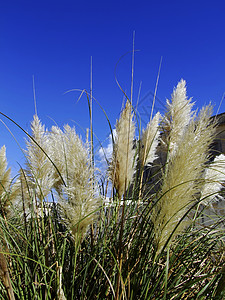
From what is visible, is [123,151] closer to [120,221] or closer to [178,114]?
[120,221]

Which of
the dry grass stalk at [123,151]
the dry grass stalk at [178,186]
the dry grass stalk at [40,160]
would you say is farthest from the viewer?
the dry grass stalk at [40,160]

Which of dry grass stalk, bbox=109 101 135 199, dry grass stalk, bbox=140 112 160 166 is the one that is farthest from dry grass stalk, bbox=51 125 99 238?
dry grass stalk, bbox=140 112 160 166

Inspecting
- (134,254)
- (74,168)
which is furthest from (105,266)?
(74,168)

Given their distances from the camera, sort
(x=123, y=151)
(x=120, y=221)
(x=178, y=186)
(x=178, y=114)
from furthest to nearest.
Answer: (x=178, y=114), (x=120, y=221), (x=123, y=151), (x=178, y=186)

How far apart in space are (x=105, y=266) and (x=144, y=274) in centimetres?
20

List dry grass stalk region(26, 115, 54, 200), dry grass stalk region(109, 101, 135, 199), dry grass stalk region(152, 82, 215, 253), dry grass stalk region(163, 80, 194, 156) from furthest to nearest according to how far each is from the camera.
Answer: dry grass stalk region(163, 80, 194, 156) → dry grass stalk region(26, 115, 54, 200) → dry grass stalk region(109, 101, 135, 199) → dry grass stalk region(152, 82, 215, 253)

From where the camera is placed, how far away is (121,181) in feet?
3.86

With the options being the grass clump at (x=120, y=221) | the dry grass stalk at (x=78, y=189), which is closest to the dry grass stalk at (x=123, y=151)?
the grass clump at (x=120, y=221)

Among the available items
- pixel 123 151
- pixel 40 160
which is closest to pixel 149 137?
pixel 123 151

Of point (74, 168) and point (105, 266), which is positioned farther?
point (105, 266)

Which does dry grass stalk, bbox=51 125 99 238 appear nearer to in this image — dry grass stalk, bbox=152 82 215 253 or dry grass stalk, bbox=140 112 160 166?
dry grass stalk, bbox=152 82 215 253

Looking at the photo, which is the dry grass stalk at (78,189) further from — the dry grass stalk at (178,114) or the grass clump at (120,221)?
the dry grass stalk at (178,114)

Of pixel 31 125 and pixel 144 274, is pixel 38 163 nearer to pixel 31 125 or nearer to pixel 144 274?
pixel 31 125

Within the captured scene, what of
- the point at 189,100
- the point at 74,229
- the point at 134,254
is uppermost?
the point at 189,100
